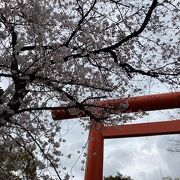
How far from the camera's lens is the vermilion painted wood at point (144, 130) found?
7.91 meters

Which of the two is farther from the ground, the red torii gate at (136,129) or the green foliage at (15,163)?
the red torii gate at (136,129)

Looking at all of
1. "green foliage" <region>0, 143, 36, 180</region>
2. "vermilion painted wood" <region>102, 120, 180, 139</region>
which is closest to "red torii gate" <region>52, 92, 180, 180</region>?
"vermilion painted wood" <region>102, 120, 180, 139</region>

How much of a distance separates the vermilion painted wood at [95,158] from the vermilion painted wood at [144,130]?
0.18 metres

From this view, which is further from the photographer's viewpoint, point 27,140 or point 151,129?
point 151,129

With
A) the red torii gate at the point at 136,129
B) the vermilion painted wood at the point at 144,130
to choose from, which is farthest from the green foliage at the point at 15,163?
the vermilion painted wood at the point at 144,130

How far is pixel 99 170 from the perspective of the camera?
8.28m

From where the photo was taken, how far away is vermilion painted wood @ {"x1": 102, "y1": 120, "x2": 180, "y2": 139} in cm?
791

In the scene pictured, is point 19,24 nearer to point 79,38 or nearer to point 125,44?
point 79,38

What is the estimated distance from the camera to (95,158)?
27.7ft

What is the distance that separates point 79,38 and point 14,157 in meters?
1.37

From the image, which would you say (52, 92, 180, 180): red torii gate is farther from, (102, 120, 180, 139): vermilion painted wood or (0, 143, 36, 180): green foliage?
(0, 143, 36, 180): green foliage

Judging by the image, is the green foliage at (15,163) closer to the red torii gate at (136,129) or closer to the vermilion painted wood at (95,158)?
the red torii gate at (136,129)

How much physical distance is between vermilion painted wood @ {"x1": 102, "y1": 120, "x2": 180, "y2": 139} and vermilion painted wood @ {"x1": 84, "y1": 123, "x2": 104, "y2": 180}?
0.18 m

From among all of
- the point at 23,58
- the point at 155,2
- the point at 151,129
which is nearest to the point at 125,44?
the point at 155,2
